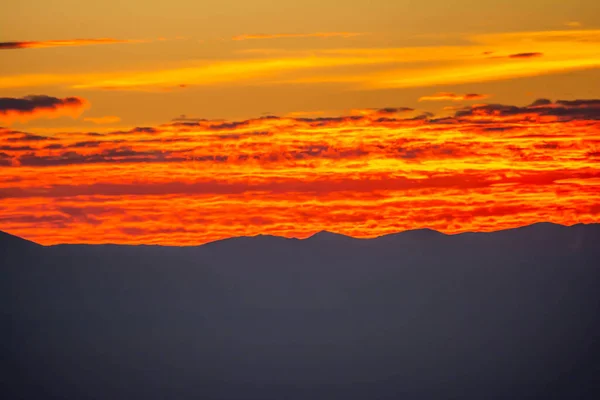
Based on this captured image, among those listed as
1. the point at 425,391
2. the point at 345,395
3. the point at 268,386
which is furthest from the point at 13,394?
the point at 425,391

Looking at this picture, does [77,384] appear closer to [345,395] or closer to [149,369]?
[149,369]

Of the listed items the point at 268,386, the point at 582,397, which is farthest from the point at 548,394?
the point at 268,386

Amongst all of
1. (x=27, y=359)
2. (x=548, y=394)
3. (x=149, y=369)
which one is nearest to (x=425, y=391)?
(x=548, y=394)

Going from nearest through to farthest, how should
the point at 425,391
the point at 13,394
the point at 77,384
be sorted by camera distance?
1. the point at 13,394
2. the point at 77,384
3. the point at 425,391

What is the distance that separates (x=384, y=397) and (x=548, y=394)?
29.6 meters

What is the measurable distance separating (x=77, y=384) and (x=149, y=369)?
1613cm

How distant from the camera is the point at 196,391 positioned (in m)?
192

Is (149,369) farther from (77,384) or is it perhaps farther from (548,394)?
(548,394)

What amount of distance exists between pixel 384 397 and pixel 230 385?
1051 inches

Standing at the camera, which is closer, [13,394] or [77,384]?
[13,394]

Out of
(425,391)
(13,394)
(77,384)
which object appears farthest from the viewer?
(425,391)

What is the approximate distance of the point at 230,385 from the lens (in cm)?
19425

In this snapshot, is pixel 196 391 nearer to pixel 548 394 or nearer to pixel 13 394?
pixel 13 394

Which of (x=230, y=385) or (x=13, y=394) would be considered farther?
(x=230, y=385)
